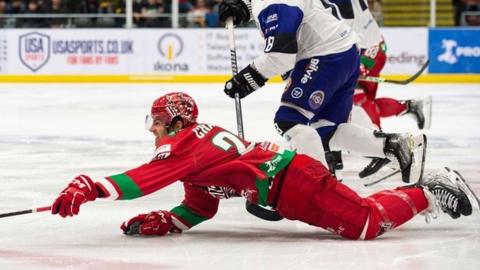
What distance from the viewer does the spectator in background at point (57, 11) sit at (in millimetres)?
12016

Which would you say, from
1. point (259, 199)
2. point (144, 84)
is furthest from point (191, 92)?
point (259, 199)

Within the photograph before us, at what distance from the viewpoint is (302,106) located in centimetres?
415

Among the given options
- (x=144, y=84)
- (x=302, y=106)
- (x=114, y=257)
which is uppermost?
(x=302, y=106)

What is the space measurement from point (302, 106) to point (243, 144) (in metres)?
0.85

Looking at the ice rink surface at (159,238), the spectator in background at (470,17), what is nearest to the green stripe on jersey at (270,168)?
the ice rink surface at (159,238)

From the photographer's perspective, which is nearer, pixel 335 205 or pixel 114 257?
pixel 114 257

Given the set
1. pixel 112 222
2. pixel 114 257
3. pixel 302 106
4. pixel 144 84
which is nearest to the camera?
pixel 114 257

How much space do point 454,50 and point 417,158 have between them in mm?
7543

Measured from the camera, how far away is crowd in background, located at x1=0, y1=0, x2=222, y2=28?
471 inches

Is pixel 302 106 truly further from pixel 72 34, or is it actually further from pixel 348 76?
pixel 72 34

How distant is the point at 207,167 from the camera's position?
3.24 meters

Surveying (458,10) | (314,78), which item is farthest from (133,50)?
(314,78)

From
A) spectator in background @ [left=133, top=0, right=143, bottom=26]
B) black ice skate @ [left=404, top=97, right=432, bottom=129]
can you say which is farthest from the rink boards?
black ice skate @ [left=404, top=97, right=432, bottom=129]

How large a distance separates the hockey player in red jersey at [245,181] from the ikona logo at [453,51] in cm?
836
